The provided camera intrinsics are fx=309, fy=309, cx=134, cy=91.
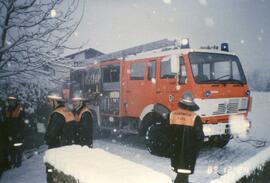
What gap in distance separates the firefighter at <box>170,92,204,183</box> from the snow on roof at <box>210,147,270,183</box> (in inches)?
24.8

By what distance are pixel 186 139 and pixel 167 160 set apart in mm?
3317

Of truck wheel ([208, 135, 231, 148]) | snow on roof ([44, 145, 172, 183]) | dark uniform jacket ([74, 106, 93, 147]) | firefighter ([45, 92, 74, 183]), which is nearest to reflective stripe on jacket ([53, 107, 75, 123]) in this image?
firefighter ([45, 92, 74, 183])

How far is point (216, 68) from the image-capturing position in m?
7.90

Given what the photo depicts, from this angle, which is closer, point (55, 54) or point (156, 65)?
point (55, 54)

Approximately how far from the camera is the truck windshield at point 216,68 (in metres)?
7.52

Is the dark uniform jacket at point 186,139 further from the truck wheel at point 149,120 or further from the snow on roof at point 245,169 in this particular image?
the truck wheel at point 149,120

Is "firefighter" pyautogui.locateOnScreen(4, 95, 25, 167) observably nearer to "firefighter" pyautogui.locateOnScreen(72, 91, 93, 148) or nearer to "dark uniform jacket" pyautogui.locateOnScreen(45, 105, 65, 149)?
"firefighter" pyautogui.locateOnScreen(72, 91, 93, 148)

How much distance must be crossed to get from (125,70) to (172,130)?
485cm

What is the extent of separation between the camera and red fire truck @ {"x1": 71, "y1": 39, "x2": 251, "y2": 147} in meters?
7.29

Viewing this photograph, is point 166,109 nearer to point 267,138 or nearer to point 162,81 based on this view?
point 162,81

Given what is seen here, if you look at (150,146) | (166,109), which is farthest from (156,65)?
(150,146)

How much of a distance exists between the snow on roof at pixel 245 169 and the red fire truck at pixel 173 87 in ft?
5.78

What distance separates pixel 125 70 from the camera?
9422 mm

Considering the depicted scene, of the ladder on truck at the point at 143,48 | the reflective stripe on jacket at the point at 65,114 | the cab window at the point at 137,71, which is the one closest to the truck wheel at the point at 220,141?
the cab window at the point at 137,71
